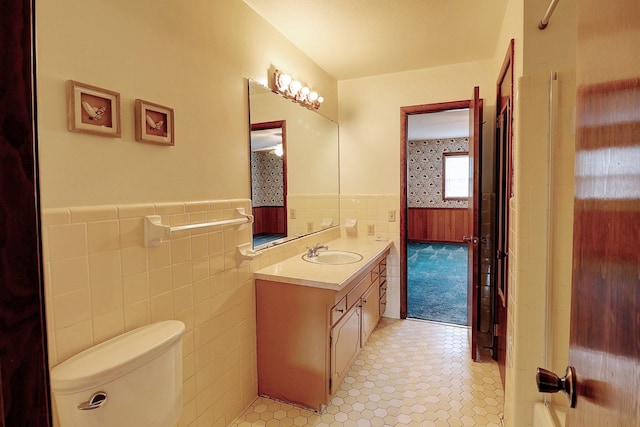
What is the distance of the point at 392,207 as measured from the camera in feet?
10.5

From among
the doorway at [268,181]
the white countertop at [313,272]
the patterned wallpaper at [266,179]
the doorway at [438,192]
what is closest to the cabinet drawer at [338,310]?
the white countertop at [313,272]

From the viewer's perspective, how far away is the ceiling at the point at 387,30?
1.98 m

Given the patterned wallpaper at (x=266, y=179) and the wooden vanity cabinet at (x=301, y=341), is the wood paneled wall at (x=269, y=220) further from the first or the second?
the wooden vanity cabinet at (x=301, y=341)

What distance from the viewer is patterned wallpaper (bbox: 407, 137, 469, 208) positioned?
7.45 metres

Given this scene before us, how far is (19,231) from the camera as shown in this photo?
0.42 m

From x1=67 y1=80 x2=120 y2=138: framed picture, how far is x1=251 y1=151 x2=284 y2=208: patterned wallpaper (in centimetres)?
88

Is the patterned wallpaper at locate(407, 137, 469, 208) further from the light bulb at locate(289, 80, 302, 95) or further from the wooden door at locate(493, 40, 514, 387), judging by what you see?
the light bulb at locate(289, 80, 302, 95)

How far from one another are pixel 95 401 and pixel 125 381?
0.09 metres

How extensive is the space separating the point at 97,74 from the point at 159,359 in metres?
1.04

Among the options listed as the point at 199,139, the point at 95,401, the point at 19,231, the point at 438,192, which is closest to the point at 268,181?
the point at 199,139

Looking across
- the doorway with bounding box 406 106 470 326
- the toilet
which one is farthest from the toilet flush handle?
the doorway with bounding box 406 106 470 326

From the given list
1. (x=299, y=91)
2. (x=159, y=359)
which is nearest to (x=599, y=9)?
(x=159, y=359)

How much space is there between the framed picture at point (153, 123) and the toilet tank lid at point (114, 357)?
2.49 ft

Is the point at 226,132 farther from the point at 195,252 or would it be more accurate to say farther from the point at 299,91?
the point at 299,91
